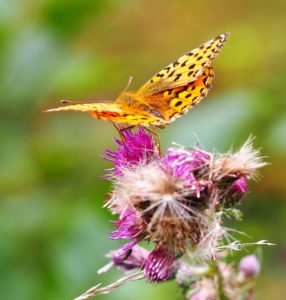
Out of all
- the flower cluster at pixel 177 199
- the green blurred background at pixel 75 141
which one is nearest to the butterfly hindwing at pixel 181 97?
the flower cluster at pixel 177 199

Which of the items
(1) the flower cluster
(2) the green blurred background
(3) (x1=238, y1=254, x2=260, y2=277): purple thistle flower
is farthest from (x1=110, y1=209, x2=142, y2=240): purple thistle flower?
(2) the green blurred background

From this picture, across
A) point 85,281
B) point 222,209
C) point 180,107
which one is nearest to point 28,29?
point 85,281

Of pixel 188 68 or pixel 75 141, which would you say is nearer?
pixel 188 68

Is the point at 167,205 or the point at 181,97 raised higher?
the point at 181,97

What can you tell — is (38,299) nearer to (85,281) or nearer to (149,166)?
(85,281)

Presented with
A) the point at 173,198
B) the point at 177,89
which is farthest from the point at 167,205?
the point at 177,89

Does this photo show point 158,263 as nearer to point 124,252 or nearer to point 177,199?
point 124,252
